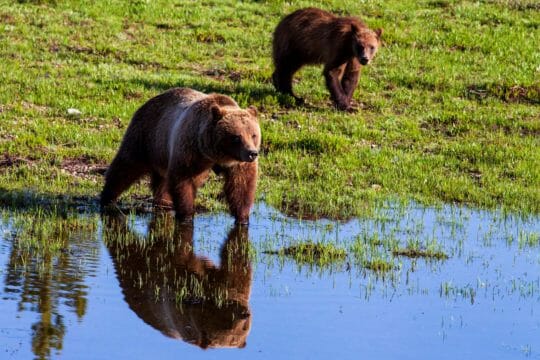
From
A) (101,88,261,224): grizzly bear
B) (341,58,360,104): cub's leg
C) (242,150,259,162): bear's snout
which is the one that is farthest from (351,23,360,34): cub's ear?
(242,150,259,162): bear's snout

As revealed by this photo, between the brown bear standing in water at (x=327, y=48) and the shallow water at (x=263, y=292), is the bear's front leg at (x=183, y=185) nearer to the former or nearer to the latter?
the shallow water at (x=263, y=292)

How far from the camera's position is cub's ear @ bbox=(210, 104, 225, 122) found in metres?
10.0

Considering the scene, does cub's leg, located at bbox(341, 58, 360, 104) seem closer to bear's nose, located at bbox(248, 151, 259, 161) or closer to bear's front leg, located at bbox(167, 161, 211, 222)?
bear's front leg, located at bbox(167, 161, 211, 222)

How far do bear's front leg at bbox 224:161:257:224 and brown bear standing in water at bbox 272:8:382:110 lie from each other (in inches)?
213

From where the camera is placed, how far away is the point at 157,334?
7.01m

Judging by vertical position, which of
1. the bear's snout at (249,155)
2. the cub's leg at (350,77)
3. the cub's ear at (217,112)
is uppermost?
the cub's ear at (217,112)

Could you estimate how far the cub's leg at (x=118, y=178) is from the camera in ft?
36.0

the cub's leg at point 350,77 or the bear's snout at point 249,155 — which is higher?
the bear's snout at point 249,155

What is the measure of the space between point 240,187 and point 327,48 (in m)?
6.20

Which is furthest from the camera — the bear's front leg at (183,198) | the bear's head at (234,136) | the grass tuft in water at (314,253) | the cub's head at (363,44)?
the cub's head at (363,44)

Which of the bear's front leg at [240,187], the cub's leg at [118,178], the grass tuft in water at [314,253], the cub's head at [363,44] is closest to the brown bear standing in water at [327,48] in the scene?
the cub's head at [363,44]

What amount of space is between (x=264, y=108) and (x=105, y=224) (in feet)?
17.5

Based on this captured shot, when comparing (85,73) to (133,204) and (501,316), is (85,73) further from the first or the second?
(501,316)

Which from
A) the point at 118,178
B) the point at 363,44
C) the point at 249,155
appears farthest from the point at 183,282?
the point at 363,44
